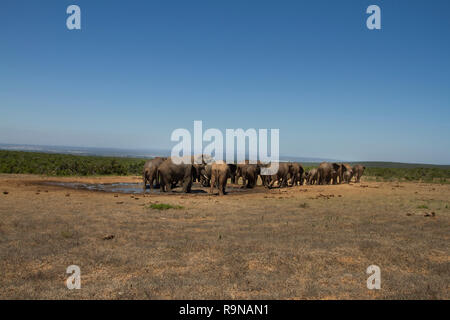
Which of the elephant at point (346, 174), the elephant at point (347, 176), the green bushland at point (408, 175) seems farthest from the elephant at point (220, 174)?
the green bushland at point (408, 175)

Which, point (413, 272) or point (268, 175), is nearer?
point (413, 272)

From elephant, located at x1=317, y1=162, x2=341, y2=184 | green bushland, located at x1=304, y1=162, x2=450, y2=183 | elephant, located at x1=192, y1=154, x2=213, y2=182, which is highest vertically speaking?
elephant, located at x1=192, y1=154, x2=213, y2=182

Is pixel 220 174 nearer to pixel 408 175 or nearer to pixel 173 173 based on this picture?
pixel 173 173

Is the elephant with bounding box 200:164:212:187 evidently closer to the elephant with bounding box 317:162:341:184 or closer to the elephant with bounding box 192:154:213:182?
the elephant with bounding box 192:154:213:182

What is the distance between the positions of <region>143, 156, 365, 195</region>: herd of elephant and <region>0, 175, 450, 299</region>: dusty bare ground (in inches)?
321

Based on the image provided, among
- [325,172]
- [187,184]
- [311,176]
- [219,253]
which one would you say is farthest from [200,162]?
[219,253]

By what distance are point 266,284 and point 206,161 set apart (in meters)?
21.4

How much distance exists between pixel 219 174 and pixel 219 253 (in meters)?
13.6

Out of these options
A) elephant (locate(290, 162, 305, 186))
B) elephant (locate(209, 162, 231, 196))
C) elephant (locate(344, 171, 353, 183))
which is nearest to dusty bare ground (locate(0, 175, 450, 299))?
elephant (locate(209, 162, 231, 196))

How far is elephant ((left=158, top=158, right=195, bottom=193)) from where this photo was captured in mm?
21312

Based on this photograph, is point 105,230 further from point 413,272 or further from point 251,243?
point 413,272

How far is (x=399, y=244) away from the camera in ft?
27.5

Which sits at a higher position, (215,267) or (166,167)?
(166,167)
